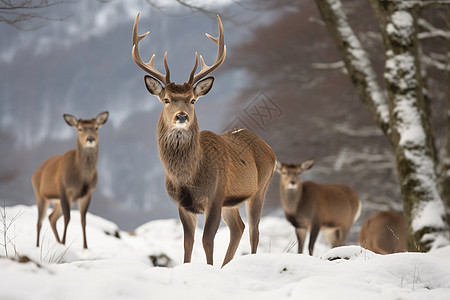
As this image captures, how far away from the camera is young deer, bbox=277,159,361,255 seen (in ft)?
24.0

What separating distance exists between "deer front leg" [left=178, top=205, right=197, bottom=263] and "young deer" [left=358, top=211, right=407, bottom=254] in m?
3.28

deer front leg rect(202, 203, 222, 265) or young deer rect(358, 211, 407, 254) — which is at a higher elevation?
deer front leg rect(202, 203, 222, 265)

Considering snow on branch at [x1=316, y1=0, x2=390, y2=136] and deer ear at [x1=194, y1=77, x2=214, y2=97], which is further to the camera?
snow on branch at [x1=316, y1=0, x2=390, y2=136]

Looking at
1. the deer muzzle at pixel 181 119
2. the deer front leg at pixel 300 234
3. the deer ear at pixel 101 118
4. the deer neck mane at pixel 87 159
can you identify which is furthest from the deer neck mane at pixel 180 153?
the deer front leg at pixel 300 234

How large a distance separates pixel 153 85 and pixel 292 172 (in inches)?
147

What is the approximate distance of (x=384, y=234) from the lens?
6.75 meters

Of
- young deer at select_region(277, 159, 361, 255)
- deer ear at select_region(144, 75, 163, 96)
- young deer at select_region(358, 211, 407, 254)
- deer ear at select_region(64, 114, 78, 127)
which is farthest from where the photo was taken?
young deer at select_region(277, 159, 361, 255)

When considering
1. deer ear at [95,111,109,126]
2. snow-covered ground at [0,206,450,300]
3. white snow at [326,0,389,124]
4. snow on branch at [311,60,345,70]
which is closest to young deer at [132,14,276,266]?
snow-covered ground at [0,206,450,300]

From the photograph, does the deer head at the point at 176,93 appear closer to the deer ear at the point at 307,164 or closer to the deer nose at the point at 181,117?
the deer nose at the point at 181,117

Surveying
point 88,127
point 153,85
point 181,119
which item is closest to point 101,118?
point 88,127

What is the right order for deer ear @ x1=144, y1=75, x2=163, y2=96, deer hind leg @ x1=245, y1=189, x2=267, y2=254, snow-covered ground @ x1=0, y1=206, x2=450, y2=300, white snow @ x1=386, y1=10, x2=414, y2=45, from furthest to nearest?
1. white snow @ x1=386, y1=10, x2=414, y2=45
2. deer hind leg @ x1=245, y1=189, x2=267, y2=254
3. deer ear @ x1=144, y1=75, x2=163, y2=96
4. snow-covered ground @ x1=0, y1=206, x2=450, y2=300

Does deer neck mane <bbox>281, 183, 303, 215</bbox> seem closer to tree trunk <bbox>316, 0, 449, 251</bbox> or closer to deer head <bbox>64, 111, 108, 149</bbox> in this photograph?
tree trunk <bbox>316, 0, 449, 251</bbox>

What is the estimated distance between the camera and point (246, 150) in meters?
4.57

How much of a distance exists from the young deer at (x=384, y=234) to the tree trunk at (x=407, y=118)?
0.74ft
